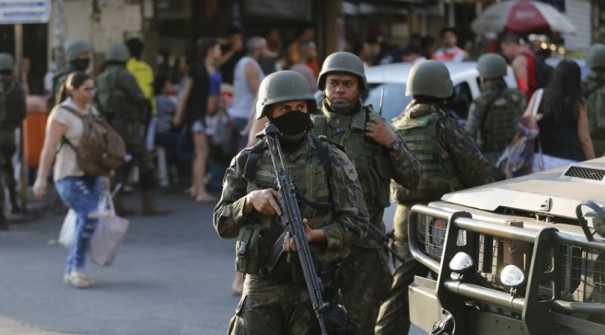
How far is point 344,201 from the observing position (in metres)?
5.35

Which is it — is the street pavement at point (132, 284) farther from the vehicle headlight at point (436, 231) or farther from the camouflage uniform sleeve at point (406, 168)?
the vehicle headlight at point (436, 231)

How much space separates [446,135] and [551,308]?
223 cm

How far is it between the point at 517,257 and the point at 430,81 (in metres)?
1.98

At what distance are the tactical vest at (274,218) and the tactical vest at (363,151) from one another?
103cm

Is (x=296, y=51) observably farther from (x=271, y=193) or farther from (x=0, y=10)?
(x=271, y=193)

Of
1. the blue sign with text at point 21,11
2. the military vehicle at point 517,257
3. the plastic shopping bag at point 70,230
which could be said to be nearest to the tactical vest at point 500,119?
the plastic shopping bag at point 70,230

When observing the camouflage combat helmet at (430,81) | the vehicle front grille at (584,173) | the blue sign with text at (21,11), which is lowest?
the vehicle front grille at (584,173)

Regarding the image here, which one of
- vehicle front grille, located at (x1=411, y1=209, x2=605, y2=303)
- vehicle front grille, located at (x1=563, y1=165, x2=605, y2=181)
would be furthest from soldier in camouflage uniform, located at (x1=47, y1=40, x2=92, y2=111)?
vehicle front grille, located at (x1=411, y1=209, x2=605, y2=303)

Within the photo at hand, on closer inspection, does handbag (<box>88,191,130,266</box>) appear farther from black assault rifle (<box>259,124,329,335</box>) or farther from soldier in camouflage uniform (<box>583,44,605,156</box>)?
black assault rifle (<box>259,124,329,335</box>)

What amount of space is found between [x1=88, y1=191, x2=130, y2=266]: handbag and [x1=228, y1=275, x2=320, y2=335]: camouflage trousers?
14.5 ft

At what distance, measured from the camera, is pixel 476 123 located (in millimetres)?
9367

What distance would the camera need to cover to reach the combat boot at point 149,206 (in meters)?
13.4

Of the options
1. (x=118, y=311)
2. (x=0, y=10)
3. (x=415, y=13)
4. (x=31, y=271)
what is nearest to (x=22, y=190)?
(x=0, y=10)

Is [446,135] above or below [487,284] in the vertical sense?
above
